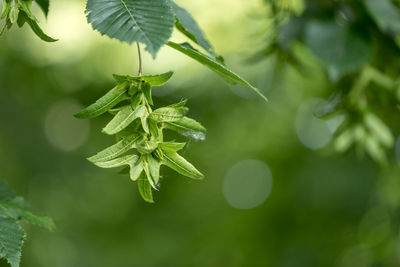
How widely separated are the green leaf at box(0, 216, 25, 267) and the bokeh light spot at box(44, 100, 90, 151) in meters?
6.03

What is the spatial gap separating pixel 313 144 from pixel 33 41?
14.4 feet

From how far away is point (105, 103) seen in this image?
33.0 inches

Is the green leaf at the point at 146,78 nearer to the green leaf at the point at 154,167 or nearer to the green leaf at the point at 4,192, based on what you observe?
the green leaf at the point at 154,167

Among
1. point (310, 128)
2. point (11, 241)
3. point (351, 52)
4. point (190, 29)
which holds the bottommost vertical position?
point (11, 241)

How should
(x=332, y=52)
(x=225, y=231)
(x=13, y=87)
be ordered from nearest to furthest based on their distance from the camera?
1. (x=332, y=52)
2. (x=13, y=87)
3. (x=225, y=231)

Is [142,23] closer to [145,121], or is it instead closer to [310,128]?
[145,121]

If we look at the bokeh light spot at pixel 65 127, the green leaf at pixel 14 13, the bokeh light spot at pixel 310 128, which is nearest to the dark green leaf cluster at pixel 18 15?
the green leaf at pixel 14 13

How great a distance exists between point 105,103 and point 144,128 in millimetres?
80

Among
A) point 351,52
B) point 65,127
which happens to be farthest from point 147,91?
point 65,127

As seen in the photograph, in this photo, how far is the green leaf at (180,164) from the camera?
865 millimetres

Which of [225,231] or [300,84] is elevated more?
[300,84]

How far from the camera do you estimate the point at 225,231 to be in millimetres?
8133

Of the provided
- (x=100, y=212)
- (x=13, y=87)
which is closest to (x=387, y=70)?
(x=13, y=87)

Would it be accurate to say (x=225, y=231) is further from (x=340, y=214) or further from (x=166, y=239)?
(x=340, y=214)
